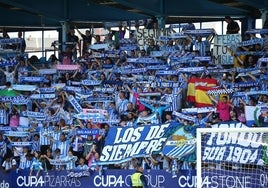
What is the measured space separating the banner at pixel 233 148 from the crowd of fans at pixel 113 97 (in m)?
4.09

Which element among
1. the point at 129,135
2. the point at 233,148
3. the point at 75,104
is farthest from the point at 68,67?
the point at 233,148

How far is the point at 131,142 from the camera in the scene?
94.4 ft

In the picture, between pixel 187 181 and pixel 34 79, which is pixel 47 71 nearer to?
pixel 34 79

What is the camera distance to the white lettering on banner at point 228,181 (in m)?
22.6

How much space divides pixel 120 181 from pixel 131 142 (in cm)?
130

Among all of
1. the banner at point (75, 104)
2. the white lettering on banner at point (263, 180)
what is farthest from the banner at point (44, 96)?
the white lettering on banner at point (263, 180)

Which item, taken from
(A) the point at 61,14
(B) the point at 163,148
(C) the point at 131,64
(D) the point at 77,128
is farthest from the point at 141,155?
(A) the point at 61,14

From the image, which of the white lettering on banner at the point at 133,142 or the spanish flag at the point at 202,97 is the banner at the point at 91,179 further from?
the spanish flag at the point at 202,97


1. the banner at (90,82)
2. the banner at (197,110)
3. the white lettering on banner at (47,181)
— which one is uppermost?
the banner at (90,82)

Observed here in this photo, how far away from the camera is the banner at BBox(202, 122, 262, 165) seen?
813 inches

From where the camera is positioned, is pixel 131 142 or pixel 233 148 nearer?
pixel 233 148

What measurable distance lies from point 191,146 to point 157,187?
1.61 m

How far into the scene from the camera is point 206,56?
100ft

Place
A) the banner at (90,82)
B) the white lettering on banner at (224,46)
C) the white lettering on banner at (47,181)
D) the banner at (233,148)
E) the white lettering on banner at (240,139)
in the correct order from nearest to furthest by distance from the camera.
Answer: the white lettering on banner at (240,139), the banner at (233,148), the white lettering on banner at (47,181), the white lettering on banner at (224,46), the banner at (90,82)
